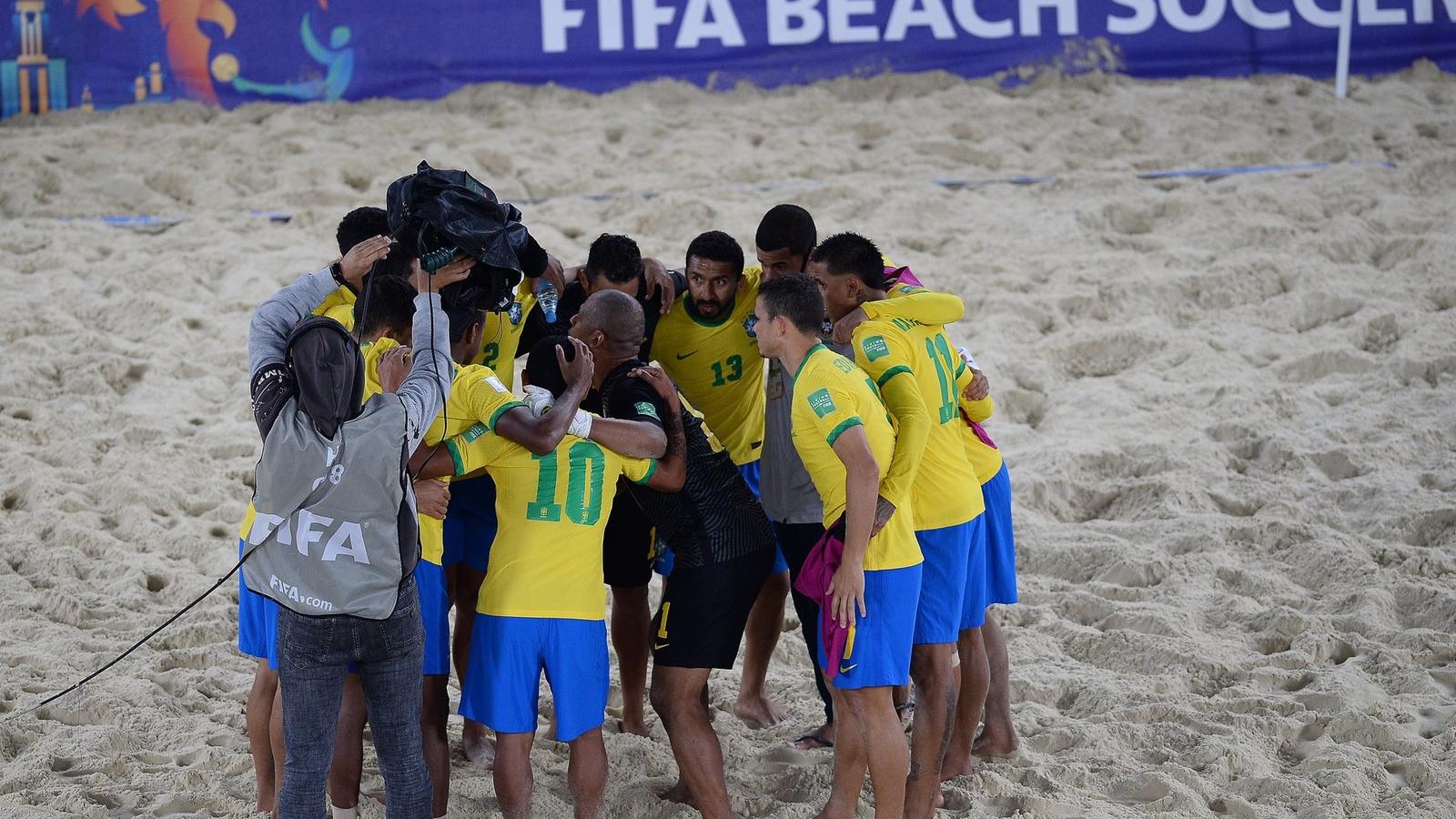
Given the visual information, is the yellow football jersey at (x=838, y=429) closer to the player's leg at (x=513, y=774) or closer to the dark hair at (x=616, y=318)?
the dark hair at (x=616, y=318)

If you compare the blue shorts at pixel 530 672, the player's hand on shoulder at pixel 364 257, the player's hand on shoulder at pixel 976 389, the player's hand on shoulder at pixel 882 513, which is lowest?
the blue shorts at pixel 530 672

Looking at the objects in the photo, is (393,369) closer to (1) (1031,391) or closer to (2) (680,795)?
(2) (680,795)

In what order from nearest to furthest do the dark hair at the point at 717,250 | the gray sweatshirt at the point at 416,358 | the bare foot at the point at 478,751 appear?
the gray sweatshirt at the point at 416,358 → the bare foot at the point at 478,751 → the dark hair at the point at 717,250

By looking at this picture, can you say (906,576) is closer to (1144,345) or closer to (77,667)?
Answer: (77,667)

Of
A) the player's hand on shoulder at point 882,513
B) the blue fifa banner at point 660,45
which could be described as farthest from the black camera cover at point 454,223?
the blue fifa banner at point 660,45

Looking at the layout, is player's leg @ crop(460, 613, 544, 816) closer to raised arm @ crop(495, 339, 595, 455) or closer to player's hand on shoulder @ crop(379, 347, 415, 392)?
raised arm @ crop(495, 339, 595, 455)

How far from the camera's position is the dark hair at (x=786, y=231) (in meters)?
4.50

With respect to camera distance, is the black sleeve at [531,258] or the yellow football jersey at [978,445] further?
the yellow football jersey at [978,445]

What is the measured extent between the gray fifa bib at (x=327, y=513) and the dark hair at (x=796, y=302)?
1.08 metres

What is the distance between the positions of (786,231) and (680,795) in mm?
1833

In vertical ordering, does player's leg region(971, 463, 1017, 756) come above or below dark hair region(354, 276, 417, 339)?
below

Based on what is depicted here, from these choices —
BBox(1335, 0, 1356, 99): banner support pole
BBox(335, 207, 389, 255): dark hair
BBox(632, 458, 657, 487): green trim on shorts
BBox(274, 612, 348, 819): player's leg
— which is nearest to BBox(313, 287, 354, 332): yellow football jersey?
BBox(335, 207, 389, 255): dark hair

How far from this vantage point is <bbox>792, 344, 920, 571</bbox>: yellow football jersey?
355 cm

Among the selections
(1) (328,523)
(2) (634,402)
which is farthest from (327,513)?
(2) (634,402)
